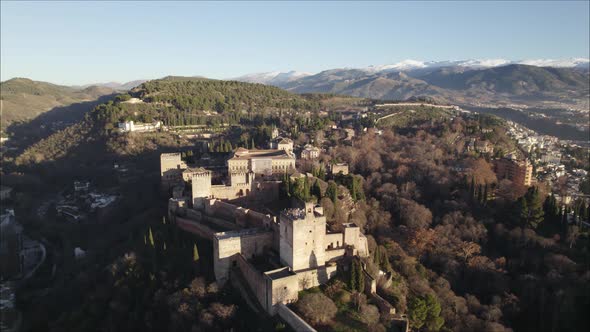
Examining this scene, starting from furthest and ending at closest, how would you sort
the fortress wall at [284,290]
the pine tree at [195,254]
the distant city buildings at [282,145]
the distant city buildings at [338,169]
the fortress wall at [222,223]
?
1. the distant city buildings at [282,145]
2. the distant city buildings at [338,169]
3. the fortress wall at [222,223]
4. the pine tree at [195,254]
5. the fortress wall at [284,290]

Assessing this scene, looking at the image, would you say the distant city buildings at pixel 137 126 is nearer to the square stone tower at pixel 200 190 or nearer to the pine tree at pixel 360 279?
the square stone tower at pixel 200 190

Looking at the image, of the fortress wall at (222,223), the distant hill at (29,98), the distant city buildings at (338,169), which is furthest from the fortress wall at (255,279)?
the distant hill at (29,98)

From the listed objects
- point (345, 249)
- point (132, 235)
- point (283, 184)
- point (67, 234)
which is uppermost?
point (283, 184)

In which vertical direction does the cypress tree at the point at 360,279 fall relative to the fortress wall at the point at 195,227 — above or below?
below

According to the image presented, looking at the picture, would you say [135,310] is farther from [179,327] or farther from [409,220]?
[409,220]

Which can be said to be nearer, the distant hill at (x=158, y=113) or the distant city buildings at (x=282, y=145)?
the distant city buildings at (x=282, y=145)

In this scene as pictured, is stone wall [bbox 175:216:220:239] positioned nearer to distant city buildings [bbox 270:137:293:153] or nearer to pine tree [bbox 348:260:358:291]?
pine tree [bbox 348:260:358:291]

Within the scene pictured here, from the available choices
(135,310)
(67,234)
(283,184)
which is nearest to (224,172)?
(283,184)

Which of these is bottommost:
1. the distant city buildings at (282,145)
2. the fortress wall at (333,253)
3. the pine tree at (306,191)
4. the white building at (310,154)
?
the fortress wall at (333,253)
